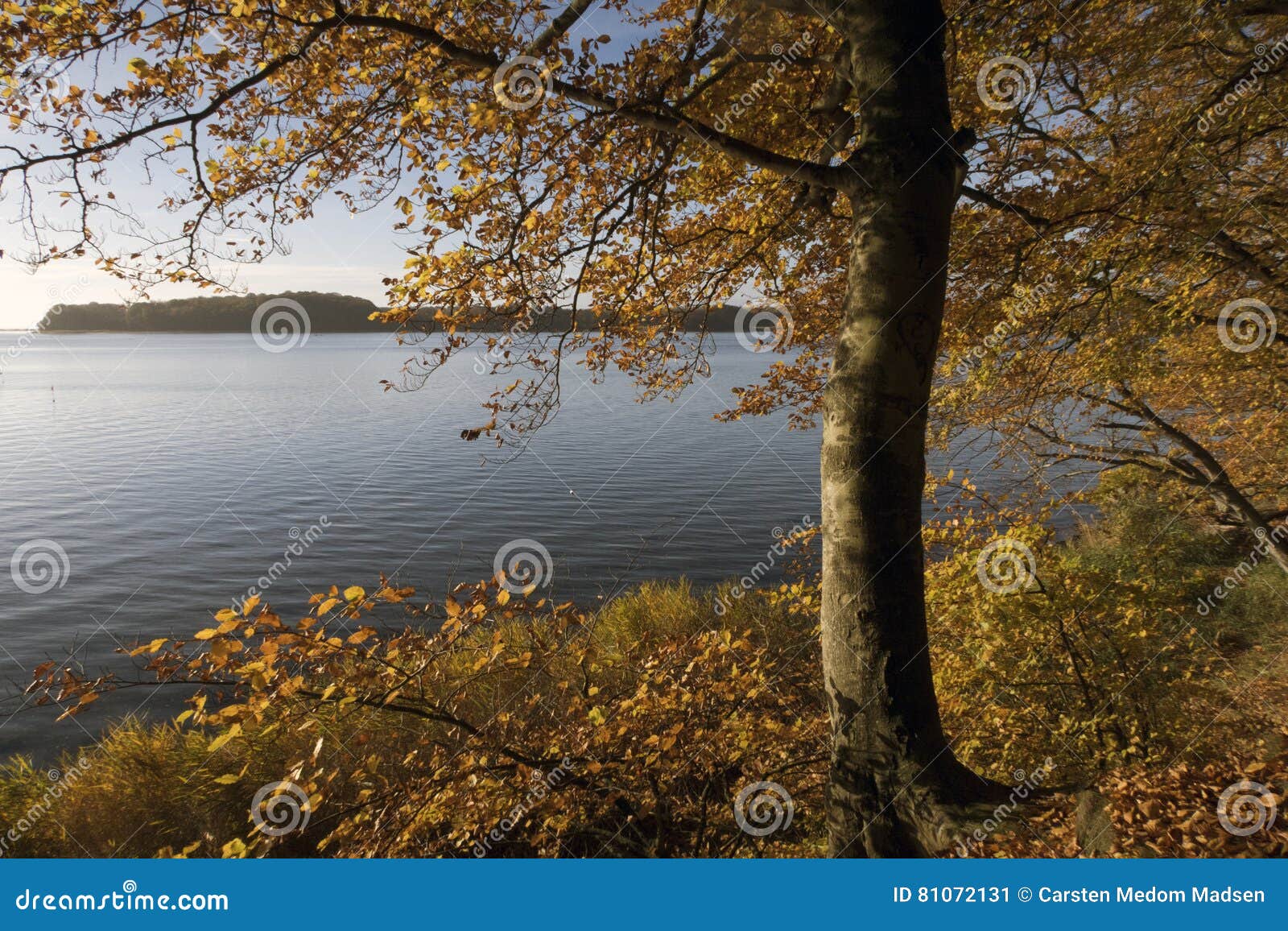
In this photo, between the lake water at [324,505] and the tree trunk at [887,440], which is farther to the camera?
the lake water at [324,505]

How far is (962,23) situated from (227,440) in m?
32.7

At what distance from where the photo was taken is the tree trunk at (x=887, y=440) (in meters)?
3.98

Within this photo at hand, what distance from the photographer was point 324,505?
21.9 m

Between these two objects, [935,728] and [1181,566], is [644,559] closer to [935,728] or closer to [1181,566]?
[1181,566]

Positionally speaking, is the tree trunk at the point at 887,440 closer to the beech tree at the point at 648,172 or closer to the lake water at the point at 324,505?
the beech tree at the point at 648,172

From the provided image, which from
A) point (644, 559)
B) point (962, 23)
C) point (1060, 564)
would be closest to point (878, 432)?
point (1060, 564)

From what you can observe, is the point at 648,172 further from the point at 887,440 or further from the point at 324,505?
the point at 324,505

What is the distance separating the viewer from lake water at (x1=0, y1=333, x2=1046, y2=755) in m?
15.6

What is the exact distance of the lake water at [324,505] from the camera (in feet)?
51.1

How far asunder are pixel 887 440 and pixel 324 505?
21.6 meters

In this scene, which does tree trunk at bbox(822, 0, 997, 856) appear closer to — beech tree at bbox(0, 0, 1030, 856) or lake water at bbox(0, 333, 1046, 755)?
beech tree at bbox(0, 0, 1030, 856)

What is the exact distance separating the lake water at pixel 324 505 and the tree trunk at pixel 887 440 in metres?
11.6

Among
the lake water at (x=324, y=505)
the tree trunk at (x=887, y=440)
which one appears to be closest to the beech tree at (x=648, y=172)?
the tree trunk at (x=887, y=440)

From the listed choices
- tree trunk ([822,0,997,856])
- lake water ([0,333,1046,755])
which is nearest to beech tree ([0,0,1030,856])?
tree trunk ([822,0,997,856])
